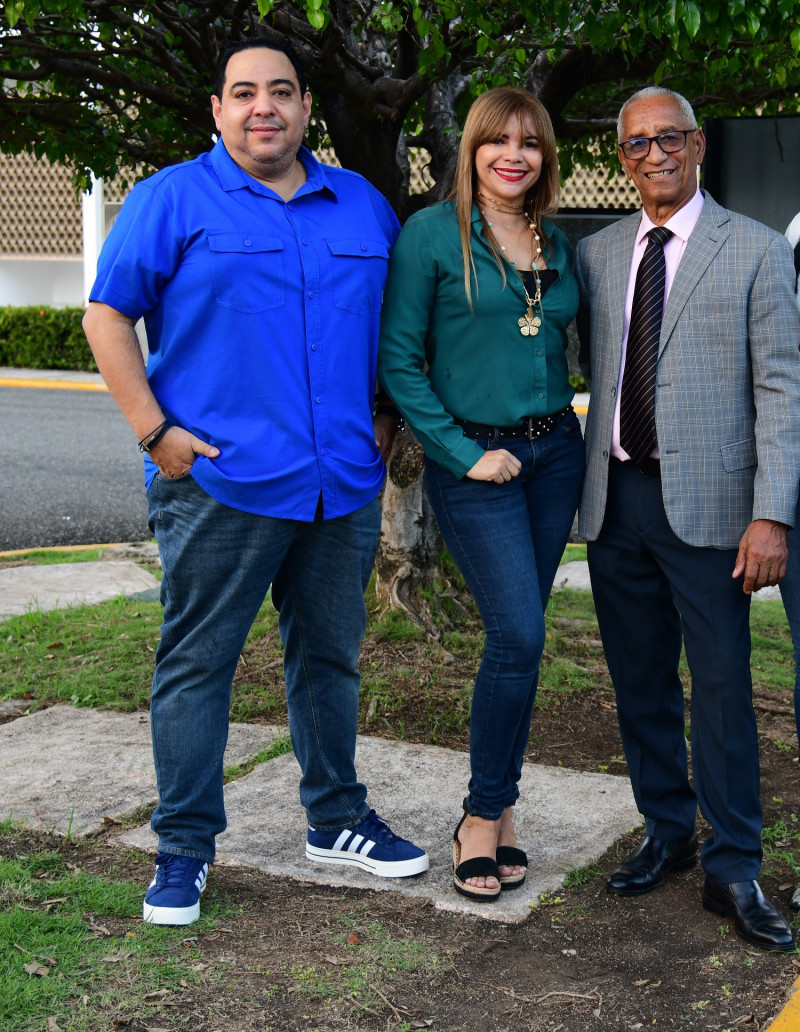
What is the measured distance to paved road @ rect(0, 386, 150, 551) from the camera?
9.02 metres

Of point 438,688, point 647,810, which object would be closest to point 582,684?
point 438,688

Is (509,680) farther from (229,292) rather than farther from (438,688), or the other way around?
(438,688)

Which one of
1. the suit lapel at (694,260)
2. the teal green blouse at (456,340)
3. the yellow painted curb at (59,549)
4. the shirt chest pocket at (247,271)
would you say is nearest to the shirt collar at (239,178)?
the shirt chest pocket at (247,271)

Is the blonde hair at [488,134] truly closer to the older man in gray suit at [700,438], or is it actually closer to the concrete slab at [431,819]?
the older man in gray suit at [700,438]

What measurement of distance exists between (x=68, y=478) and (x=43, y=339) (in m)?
11.5

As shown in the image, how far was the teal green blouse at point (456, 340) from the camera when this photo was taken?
3.19 meters

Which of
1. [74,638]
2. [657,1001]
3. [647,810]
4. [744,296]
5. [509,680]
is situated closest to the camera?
[657,1001]

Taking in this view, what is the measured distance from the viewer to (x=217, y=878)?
344 cm

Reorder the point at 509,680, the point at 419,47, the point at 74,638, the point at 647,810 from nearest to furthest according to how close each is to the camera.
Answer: the point at 509,680
the point at 647,810
the point at 419,47
the point at 74,638

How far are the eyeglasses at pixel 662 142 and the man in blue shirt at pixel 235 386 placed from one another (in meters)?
0.67

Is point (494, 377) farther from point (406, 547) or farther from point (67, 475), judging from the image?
point (67, 475)

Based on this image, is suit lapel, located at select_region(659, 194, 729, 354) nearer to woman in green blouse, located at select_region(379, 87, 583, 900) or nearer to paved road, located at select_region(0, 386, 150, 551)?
woman in green blouse, located at select_region(379, 87, 583, 900)

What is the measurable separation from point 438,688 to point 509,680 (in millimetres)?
1780

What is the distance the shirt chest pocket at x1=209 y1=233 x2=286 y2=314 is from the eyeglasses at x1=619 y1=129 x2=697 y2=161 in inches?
35.8
